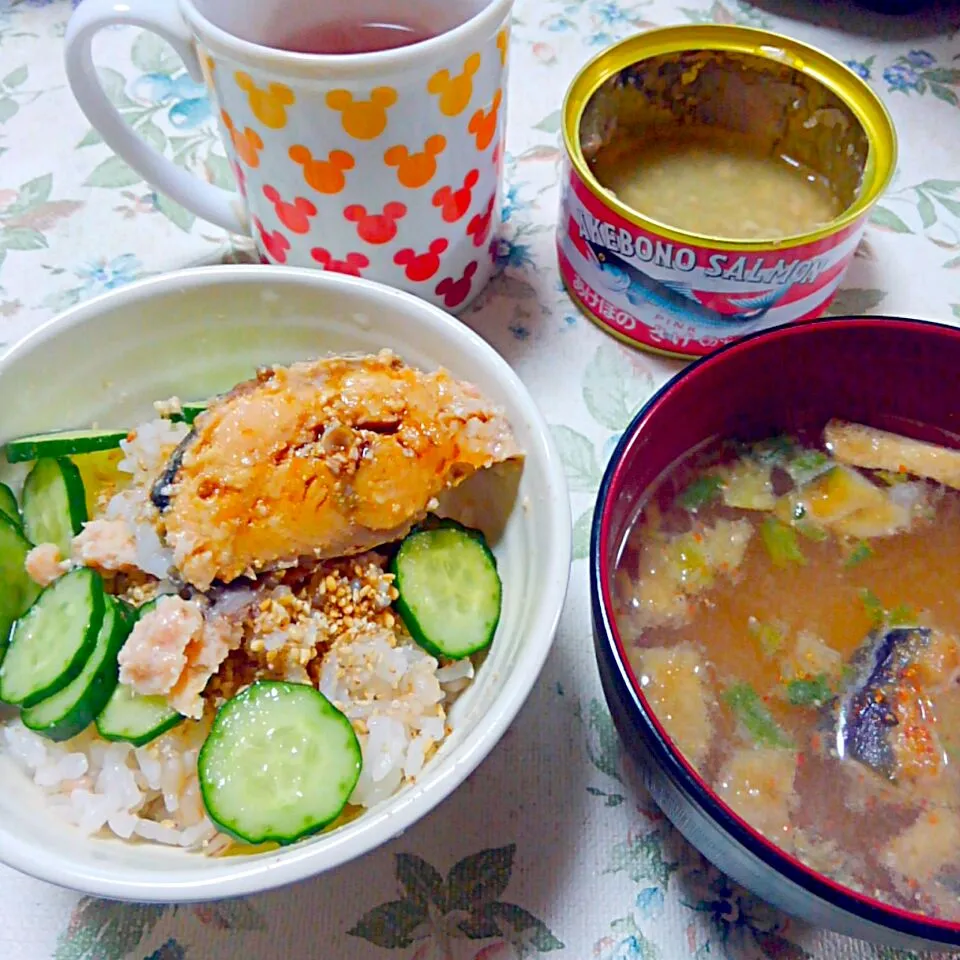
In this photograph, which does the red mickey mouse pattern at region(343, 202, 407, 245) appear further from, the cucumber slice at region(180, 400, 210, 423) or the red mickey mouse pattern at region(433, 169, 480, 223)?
the cucumber slice at region(180, 400, 210, 423)

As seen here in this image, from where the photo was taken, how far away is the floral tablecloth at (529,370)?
0.83 metres

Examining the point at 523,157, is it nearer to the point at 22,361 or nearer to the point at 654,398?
the point at 654,398

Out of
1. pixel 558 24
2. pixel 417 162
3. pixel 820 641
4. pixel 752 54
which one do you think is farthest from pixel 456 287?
pixel 558 24

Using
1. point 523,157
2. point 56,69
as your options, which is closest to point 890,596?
point 523,157

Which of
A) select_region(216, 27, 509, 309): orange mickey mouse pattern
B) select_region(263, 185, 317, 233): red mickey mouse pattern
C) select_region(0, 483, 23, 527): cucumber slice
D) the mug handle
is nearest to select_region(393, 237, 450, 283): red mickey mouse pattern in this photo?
select_region(216, 27, 509, 309): orange mickey mouse pattern

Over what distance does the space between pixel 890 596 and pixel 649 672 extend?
28 centimetres

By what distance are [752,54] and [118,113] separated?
0.83 metres

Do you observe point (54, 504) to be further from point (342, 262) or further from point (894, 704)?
point (894, 704)

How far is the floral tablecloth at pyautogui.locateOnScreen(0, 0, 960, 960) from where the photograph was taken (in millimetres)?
828

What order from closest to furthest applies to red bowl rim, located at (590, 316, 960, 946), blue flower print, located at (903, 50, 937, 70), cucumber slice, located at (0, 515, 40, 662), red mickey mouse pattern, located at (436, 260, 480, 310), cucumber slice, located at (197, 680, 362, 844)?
red bowl rim, located at (590, 316, 960, 946), cucumber slice, located at (197, 680, 362, 844), cucumber slice, located at (0, 515, 40, 662), red mickey mouse pattern, located at (436, 260, 480, 310), blue flower print, located at (903, 50, 937, 70)

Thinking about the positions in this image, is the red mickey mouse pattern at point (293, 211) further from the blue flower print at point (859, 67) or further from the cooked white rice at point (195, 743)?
the blue flower print at point (859, 67)

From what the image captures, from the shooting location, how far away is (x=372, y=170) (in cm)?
97

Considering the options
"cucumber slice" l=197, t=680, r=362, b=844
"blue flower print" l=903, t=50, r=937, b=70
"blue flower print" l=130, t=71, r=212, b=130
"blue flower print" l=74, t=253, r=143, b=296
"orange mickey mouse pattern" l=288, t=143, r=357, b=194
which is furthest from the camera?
"blue flower print" l=903, t=50, r=937, b=70

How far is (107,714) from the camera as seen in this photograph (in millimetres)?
798
